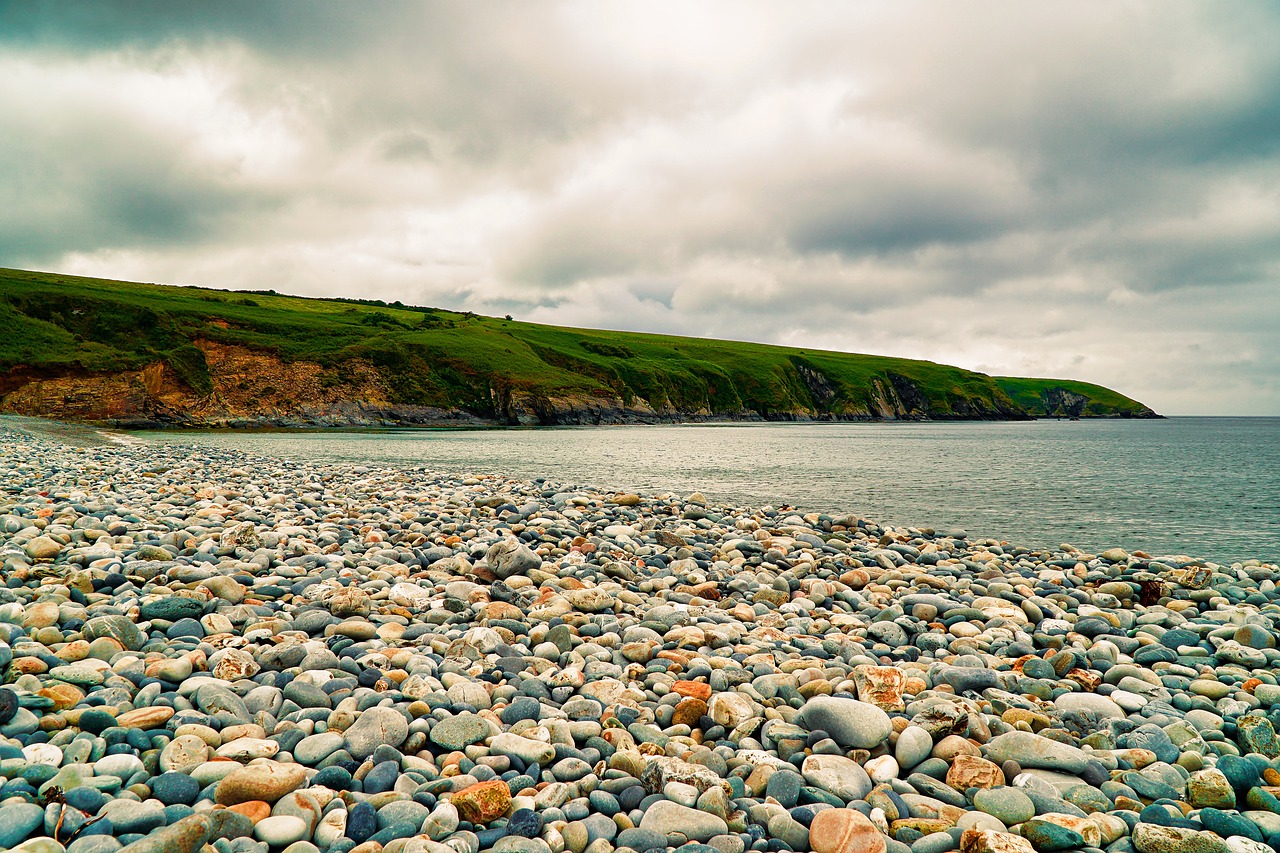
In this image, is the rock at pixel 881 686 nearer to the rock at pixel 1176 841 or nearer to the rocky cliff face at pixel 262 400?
the rock at pixel 1176 841

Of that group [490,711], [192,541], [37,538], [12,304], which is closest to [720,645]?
[490,711]

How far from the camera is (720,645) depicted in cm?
635

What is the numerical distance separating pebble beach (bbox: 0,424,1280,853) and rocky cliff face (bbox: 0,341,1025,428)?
64338 millimetres

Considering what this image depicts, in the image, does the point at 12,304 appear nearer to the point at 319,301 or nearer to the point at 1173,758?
the point at 319,301

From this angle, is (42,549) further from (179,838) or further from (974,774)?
(974,774)

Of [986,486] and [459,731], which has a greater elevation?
[986,486]

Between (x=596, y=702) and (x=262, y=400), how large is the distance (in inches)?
3146

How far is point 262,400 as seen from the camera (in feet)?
240

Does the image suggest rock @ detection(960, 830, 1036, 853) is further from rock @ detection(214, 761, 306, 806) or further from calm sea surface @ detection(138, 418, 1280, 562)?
calm sea surface @ detection(138, 418, 1280, 562)

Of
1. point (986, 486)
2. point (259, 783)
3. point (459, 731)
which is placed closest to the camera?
point (259, 783)

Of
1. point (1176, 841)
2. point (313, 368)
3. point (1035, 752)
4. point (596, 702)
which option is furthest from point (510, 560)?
point (313, 368)

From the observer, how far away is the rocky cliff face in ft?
192

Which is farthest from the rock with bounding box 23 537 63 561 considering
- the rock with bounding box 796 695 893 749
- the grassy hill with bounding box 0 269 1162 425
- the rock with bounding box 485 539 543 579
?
the grassy hill with bounding box 0 269 1162 425

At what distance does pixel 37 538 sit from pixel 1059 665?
35.4ft
